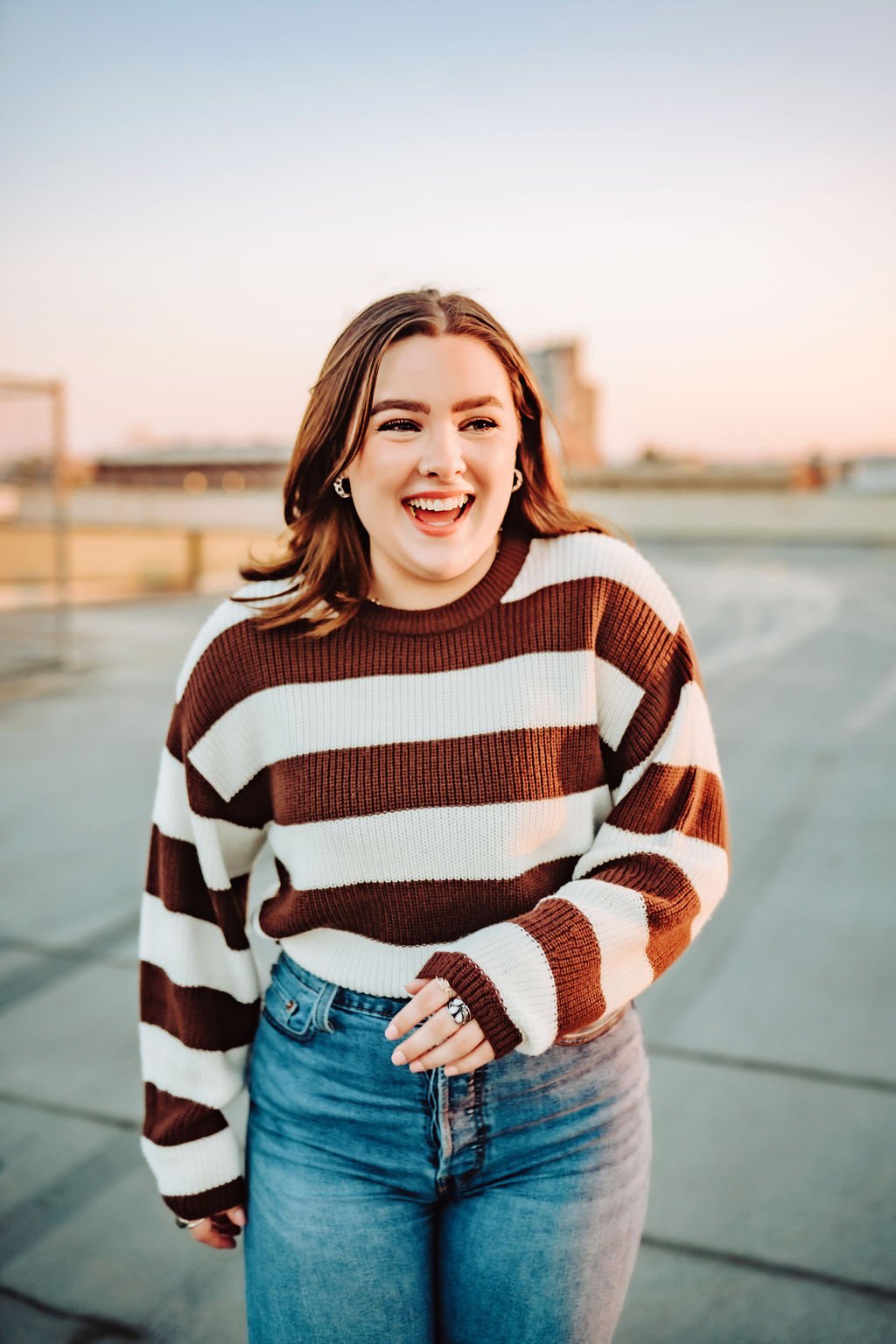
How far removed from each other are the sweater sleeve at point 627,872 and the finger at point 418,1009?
0.02 m

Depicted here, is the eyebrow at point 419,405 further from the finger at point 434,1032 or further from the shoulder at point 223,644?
the finger at point 434,1032

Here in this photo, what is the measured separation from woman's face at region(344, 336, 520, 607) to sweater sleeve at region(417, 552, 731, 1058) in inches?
8.5

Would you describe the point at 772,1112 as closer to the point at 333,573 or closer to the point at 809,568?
the point at 333,573

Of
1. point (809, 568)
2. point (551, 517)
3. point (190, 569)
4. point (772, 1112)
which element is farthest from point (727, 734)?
point (809, 568)

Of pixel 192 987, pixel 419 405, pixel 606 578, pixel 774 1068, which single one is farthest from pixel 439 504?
pixel 774 1068

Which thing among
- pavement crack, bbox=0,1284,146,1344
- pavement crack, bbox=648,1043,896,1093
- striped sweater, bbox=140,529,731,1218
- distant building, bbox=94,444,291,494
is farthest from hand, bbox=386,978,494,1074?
distant building, bbox=94,444,291,494

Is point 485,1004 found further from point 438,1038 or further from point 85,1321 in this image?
point 85,1321

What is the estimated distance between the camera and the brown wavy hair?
133 cm

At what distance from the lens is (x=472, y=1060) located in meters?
1.17

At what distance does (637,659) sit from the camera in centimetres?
137

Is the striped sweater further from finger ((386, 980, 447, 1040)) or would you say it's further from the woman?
finger ((386, 980, 447, 1040))

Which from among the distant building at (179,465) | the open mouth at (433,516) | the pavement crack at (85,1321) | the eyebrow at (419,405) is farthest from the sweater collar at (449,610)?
the distant building at (179,465)

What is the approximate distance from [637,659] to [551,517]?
26 centimetres

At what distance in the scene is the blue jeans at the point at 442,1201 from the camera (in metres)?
1.26
